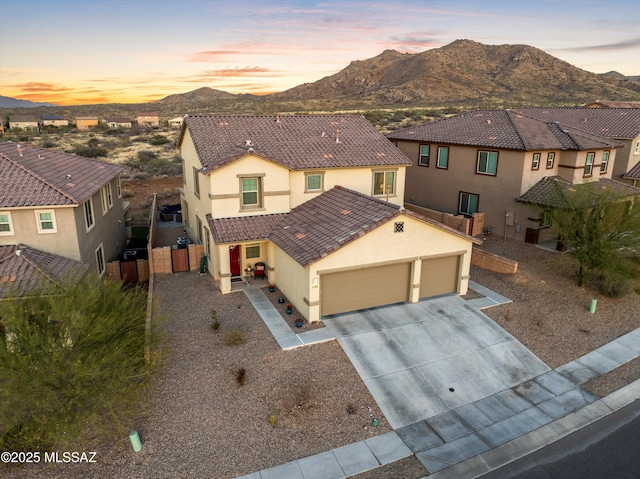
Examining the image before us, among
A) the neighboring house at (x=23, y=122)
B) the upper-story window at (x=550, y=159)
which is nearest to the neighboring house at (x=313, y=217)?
the upper-story window at (x=550, y=159)

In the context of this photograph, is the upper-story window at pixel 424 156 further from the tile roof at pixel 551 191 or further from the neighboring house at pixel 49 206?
the neighboring house at pixel 49 206

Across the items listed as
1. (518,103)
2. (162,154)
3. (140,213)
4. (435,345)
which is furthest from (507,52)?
(435,345)

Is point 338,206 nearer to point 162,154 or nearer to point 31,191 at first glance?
point 31,191

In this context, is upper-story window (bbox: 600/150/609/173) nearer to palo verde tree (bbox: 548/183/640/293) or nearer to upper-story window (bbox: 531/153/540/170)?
upper-story window (bbox: 531/153/540/170)

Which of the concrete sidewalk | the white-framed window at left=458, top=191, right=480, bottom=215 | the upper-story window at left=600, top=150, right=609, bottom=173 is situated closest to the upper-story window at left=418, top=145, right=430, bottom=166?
the white-framed window at left=458, top=191, right=480, bottom=215

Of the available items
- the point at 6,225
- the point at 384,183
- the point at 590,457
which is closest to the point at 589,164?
the point at 384,183

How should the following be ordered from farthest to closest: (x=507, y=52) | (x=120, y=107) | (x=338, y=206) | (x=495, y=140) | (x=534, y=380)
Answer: (x=120, y=107), (x=507, y=52), (x=495, y=140), (x=338, y=206), (x=534, y=380)

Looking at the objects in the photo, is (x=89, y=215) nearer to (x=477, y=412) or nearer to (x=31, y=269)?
(x=31, y=269)
